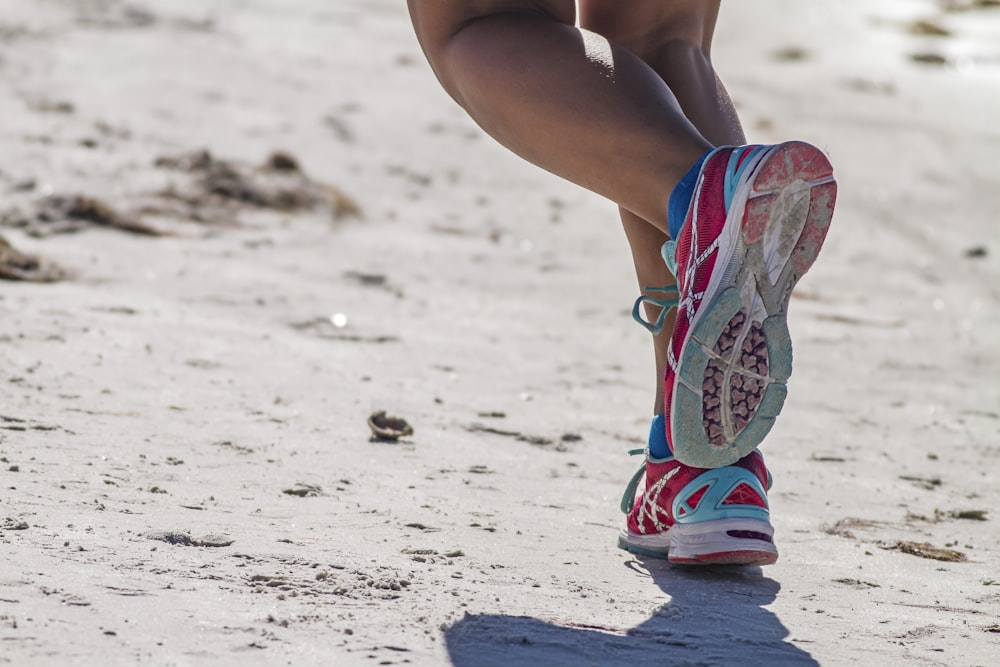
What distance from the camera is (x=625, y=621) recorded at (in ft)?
4.85

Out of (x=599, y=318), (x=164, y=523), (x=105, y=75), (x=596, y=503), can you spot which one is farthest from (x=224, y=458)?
(x=105, y=75)

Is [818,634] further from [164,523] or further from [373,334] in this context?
[373,334]

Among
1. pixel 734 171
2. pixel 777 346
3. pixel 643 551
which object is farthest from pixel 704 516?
pixel 734 171

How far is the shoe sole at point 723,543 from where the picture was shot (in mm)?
1694

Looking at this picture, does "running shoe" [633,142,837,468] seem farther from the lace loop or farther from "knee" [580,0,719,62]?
"knee" [580,0,719,62]

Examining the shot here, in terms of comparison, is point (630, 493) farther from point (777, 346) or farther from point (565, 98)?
point (565, 98)

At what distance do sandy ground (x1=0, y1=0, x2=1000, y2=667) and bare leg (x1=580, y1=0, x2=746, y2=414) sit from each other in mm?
414

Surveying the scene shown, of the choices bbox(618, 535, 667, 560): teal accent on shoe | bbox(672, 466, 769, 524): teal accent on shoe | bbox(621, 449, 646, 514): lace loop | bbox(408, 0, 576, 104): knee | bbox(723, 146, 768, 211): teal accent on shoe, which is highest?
bbox(408, 0, 576, 104): knee

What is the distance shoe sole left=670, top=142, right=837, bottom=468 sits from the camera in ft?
4.95

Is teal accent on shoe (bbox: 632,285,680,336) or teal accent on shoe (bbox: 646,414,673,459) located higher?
teal accent on shoe (bbox: 632,285,680,336)

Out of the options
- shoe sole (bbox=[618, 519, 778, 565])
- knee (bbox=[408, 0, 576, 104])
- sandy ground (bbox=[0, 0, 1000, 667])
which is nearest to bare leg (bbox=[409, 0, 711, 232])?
knee (bbox=[408, 0, 576, 104])

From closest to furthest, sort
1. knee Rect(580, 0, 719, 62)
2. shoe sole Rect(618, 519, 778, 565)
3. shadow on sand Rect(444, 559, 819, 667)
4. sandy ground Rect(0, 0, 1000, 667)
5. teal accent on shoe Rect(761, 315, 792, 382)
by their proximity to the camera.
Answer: shadow on sand Rect(444, 559, 819, 667)
sandy ground Rect(0, 0, 1000, 667)
teal accent on shoe Rect(761, 315, 792, 382)
shoe sole Rect(618, 519, 778, 565)
knee Rect(580, 0, 719, 62)

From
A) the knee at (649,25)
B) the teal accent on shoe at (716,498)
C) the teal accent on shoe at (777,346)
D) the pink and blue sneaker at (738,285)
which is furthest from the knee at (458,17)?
the teal accent on shoe at (716,498)

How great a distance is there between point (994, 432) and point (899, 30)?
5.90 metres
